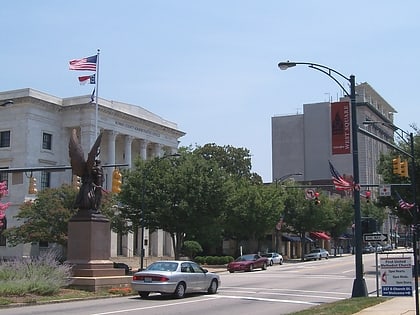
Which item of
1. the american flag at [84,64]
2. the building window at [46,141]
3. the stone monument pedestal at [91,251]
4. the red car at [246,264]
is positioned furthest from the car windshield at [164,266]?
the building window at [46,141]

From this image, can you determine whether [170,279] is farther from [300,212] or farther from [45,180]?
[300,212]

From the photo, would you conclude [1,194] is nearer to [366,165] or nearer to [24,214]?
[24,214]

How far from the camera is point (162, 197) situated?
50.8 m

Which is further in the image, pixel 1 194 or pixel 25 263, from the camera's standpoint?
pixel 1 194

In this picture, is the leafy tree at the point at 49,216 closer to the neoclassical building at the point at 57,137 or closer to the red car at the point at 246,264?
the neoclassical building at the point at 57,137

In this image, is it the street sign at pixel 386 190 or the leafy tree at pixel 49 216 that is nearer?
the street sign at pixel 386 190

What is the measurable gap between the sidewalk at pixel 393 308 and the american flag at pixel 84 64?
96.3 ft

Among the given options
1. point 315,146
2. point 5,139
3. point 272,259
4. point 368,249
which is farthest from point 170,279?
point 315,146

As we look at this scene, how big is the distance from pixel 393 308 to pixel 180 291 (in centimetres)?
819

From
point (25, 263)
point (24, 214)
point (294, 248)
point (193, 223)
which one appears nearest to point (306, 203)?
point (294, 248)

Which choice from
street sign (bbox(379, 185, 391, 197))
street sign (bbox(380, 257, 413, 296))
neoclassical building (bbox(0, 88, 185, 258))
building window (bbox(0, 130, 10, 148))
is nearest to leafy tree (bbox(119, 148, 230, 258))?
neoclassical building (bbox(0, 88, 185, 258))

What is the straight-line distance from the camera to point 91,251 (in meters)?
26.7

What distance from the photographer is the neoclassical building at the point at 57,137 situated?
6619 centimetres

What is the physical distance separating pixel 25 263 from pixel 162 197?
86.6ft
